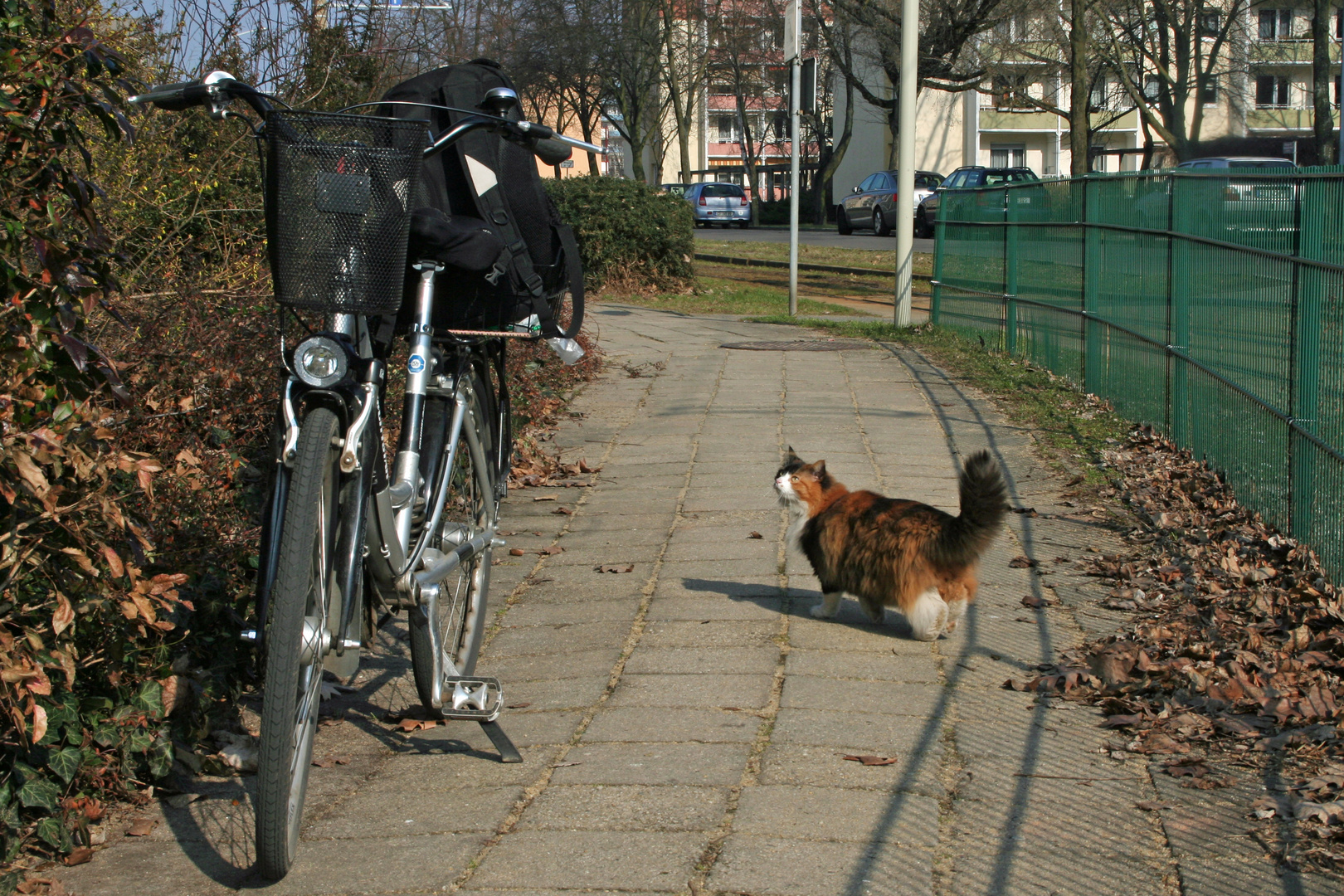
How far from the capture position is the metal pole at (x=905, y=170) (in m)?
12.9

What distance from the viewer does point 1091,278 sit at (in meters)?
9.05

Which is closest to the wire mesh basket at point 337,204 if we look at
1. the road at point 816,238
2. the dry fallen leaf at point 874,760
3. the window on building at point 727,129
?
the dry fallen leaf at point 874,760

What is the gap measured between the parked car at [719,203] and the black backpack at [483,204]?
3850 centimetres

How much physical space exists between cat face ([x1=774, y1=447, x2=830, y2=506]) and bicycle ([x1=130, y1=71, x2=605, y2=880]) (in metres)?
2.06

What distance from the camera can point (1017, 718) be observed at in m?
3.83

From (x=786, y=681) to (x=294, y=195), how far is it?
2258 millimetres

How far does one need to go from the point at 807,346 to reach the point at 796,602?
7153 millimetres

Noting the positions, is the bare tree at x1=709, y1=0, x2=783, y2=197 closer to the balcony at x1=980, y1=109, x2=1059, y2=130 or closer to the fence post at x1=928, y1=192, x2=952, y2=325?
the balcony at x1=980, y1=109, x2=1059, y2=130

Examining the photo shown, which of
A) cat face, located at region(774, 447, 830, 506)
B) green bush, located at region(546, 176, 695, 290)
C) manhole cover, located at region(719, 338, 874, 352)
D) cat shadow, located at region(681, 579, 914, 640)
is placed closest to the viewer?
cat shadow, located at region(681, 579, 914, 640)

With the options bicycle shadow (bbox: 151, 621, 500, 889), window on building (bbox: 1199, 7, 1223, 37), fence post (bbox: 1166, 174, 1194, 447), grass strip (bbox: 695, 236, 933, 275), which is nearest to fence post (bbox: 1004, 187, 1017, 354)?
fence post (bbox: 1166, 174, 1194, 447)

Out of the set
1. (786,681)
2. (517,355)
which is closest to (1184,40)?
(517,355)

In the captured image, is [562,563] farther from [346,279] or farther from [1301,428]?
[1301,428]

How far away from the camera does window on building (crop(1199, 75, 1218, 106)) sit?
48812 mm

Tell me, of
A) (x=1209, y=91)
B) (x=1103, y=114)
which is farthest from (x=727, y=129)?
(x=1209, y=91)
